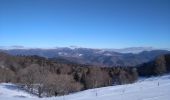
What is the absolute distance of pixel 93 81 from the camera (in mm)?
111000

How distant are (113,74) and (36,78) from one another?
59941 mm

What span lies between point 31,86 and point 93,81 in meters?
30.2

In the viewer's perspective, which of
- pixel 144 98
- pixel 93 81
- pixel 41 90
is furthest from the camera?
pixel 93 81

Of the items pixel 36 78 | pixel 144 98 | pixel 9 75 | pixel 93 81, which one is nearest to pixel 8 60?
pixel 9 75

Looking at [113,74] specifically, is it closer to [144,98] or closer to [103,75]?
[103,75]

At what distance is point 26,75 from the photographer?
96.1 metres

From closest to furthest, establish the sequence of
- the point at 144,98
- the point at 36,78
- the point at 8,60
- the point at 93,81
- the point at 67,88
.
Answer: the point at 144,98 → the point at 67,88 → the point at 36,78 → the point at 93,81 → the point at 8,60

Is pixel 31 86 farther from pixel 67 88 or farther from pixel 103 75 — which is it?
pixel 103 75

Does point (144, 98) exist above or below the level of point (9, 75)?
above

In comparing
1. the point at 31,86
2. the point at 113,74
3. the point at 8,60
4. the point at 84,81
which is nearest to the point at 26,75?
the point at 31,86

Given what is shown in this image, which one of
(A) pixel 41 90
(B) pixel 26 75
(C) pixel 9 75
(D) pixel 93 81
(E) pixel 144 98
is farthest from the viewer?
(C) pixel 9 75

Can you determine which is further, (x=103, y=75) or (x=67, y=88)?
(x=103, y=75)

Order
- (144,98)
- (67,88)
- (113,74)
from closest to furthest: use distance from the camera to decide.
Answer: (144,98) < (67,88) < (113,74)

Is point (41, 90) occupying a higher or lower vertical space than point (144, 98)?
lower
